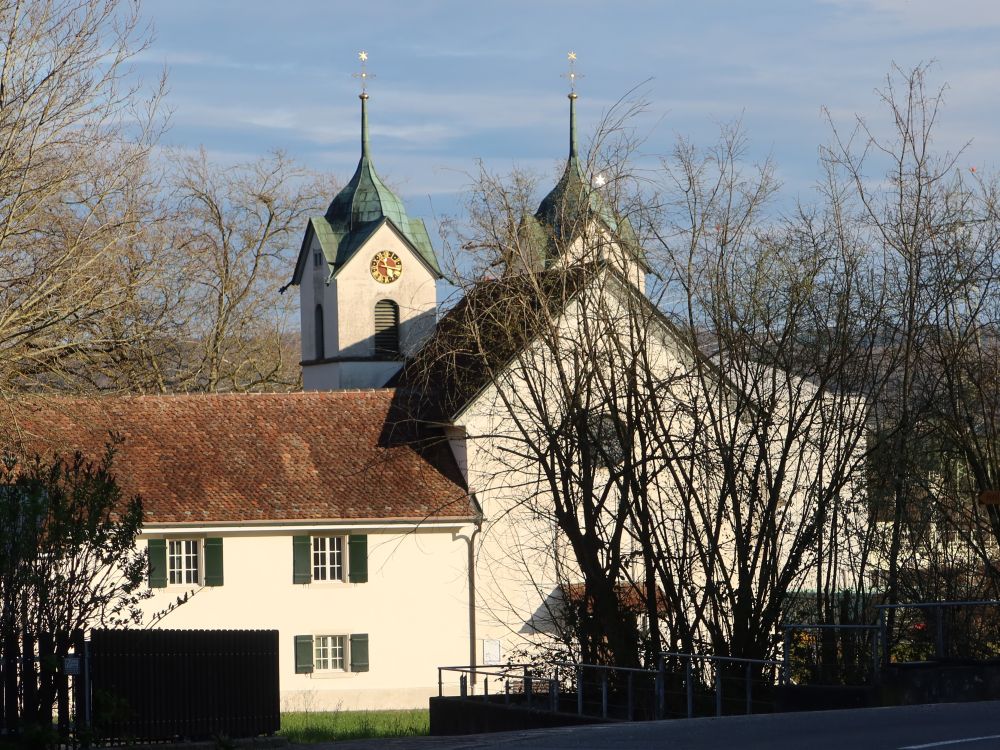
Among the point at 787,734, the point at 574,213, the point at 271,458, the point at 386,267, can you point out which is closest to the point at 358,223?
the point at 386,267

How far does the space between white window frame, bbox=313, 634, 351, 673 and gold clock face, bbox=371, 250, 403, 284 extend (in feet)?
70.0

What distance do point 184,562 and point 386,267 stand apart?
71.6 feet

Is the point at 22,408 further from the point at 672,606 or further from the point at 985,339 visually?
the point at 985,339

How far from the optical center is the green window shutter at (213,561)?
1604 inches

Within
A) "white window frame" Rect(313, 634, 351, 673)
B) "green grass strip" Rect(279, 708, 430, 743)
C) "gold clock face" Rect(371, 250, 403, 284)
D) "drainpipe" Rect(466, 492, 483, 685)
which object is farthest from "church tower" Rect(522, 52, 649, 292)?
"gold clock face" Rect(371, 250, 403, 284)

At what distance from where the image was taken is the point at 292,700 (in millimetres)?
40906

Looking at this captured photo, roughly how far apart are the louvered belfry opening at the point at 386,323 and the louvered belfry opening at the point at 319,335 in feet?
7.82

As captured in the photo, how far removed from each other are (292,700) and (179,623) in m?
3.57

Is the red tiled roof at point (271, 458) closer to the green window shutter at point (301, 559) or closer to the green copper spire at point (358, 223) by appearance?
the green window shutter at point (301, 559)

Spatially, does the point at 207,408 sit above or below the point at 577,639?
above

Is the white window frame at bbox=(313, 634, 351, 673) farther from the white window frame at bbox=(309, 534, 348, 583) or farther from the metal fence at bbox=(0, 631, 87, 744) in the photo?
the metal fence at bbox=(0, 631, 87, 744)

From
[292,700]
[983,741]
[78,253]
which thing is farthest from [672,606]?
[292,700]

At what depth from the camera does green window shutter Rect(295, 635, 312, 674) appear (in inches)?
1622

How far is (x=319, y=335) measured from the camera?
2416 inches
